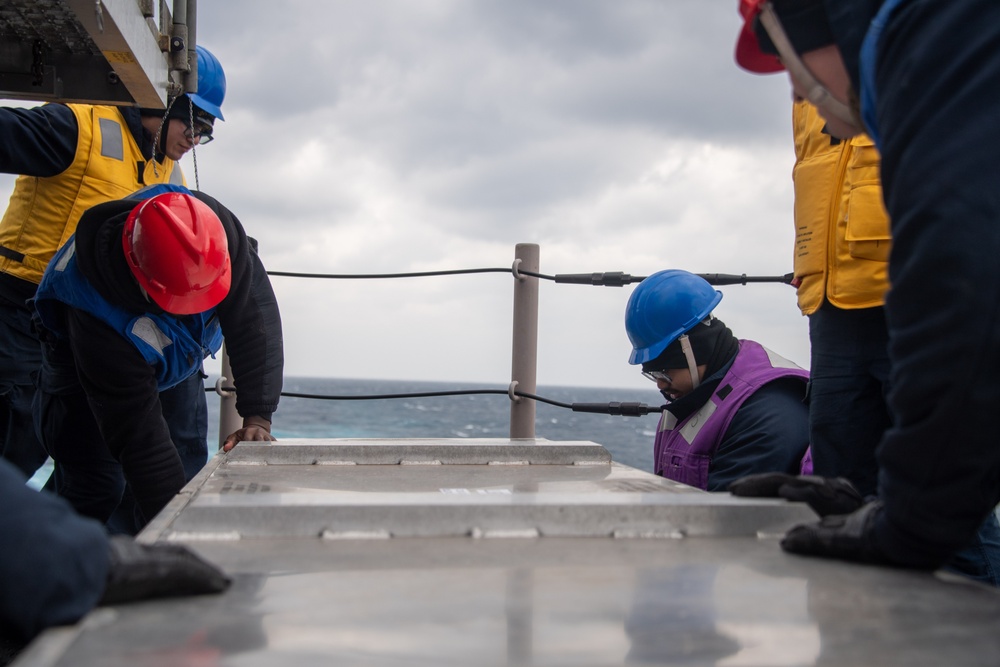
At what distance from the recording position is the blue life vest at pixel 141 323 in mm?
2967

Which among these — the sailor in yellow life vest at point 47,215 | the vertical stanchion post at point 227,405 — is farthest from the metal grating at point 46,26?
the vertical stanchion post at point 227,405

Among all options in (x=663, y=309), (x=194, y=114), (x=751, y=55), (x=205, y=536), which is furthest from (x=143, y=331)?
(x=751, y=55)

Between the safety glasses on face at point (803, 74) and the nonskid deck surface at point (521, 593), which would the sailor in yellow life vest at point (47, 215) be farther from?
the safety glasses on face at point (803, 74)

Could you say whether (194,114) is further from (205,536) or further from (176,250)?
(205,536)

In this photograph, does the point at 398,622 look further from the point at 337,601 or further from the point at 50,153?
the point at 50,153

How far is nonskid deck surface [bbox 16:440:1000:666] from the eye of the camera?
0.96 metres

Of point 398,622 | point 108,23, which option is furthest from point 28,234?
point 398,622

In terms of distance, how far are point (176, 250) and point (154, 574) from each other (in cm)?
185

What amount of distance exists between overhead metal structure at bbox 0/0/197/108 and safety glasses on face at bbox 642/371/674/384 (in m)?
2.07

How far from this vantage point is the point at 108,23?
8.28ft

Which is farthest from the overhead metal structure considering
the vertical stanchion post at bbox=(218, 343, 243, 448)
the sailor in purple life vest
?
the sailor in purple life vest

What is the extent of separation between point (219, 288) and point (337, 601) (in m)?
2.06

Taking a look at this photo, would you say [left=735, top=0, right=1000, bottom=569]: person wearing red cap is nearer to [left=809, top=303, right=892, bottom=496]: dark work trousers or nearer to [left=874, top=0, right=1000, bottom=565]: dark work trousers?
[left=874, top=0, right=1000, bottom=565]: dark work trousers

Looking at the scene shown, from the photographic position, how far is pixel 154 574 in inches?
43.5
